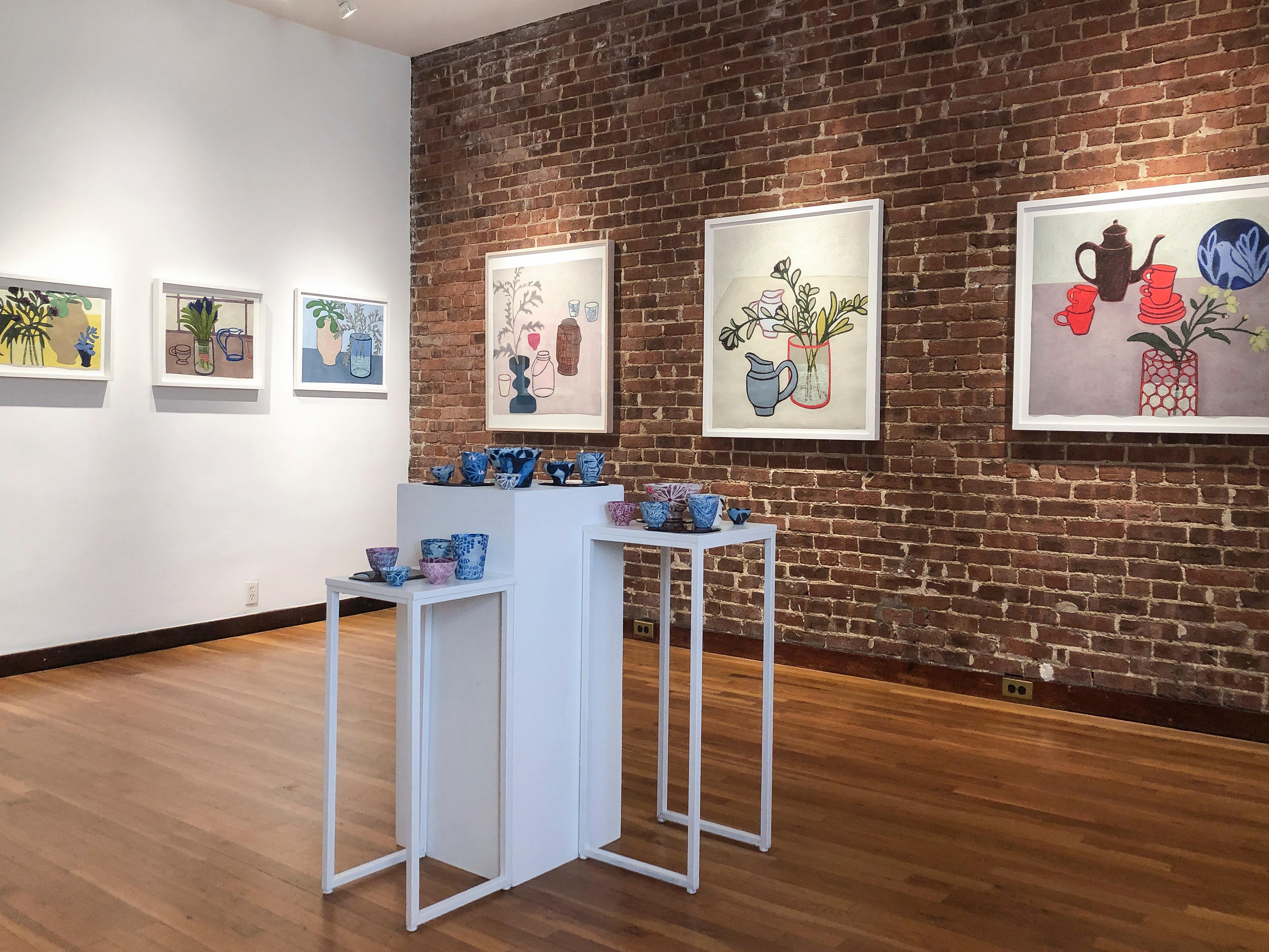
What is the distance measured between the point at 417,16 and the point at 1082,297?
4375 millimetres

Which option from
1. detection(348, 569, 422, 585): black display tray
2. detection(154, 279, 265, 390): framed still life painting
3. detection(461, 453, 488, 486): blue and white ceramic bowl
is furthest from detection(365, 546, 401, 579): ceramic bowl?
detection(154, 279, 265, 390): framed still life painting

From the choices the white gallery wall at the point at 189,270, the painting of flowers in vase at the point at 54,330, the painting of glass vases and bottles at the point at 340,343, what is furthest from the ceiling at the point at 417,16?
the painting of flowers in vase at the point at 54,330

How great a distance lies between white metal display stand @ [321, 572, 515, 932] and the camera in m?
2.70

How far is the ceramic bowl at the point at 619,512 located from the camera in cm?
328

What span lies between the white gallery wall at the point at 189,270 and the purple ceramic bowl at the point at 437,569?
139 inches

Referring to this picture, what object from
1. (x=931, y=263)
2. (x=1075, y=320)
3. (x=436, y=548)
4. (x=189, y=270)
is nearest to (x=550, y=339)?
(x=189, y=270)

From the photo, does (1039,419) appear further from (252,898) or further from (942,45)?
(252,898)

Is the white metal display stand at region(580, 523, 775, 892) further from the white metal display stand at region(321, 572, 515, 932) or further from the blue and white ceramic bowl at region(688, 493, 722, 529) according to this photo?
the white metal display stand at region(321, 572, 515, 932)

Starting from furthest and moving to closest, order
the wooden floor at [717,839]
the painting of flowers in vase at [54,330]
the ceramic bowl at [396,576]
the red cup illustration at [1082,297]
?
the painting of flowers in vase at [54,330] < the red cup illustration at [1082,297] < the ceramic bowl at [396,576] < the wooden floor at [717,839]

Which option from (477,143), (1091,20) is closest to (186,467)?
(477,143)

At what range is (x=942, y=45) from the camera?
5008 millimetres

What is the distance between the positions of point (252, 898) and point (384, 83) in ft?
19.2

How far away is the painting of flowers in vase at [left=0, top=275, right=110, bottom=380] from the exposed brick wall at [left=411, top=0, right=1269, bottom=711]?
2499 millimetres

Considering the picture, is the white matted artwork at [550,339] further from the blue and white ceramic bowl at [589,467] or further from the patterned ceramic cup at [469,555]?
the patterned ceramic cup at [469,555]
